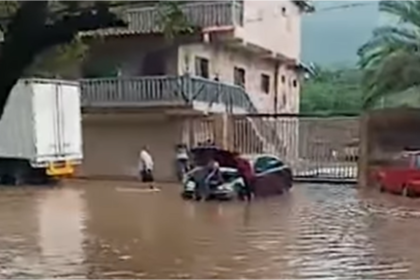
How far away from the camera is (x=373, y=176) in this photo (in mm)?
28422

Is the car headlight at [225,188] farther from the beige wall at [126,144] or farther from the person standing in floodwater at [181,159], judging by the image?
the beige wall at [126,144]

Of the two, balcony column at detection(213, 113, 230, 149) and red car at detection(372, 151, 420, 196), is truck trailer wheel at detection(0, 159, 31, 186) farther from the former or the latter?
red car at detection(372, 151, 420, 196)

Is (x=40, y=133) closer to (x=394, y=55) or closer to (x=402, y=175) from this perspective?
(x=402, y=175)

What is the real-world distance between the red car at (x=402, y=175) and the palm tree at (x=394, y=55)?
4.56 metres

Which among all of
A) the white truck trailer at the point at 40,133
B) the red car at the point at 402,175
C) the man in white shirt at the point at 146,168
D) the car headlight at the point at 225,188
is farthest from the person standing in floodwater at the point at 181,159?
the car headlight at the point at 225,188

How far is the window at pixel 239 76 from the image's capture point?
3759 cm

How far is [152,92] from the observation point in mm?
32719

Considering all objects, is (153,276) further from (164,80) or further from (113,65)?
(113,65)

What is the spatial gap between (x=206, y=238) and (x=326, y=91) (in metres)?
41.2

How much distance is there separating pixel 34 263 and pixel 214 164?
11.7 m

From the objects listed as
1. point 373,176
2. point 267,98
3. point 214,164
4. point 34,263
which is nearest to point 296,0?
point 267,98

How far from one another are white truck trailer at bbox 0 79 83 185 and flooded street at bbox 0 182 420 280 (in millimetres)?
Result: 3022

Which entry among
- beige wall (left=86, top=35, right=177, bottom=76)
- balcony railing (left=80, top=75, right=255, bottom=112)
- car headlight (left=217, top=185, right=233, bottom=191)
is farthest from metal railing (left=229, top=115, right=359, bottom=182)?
car headlight (left=217, top=185, right=233, bottom=191)

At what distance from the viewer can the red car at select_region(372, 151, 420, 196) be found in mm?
25344
